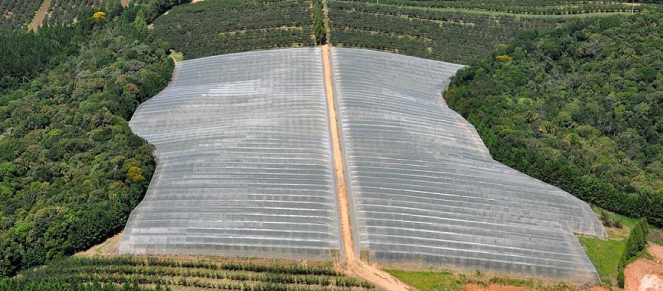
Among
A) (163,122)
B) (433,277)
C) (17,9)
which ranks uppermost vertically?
(17,9)

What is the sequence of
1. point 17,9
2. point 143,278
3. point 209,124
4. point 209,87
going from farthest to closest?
point 17,9 < point 209,87 < point 209,124 < point 143,278

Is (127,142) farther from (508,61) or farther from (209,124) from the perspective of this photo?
(508,61)

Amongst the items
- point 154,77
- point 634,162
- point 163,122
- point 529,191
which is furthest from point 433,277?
point 154,77

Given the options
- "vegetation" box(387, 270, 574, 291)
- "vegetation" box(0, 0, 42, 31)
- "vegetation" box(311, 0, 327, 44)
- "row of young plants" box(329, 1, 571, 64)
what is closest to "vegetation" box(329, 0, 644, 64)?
"row of young plants" box(329, 1, 571, 64)

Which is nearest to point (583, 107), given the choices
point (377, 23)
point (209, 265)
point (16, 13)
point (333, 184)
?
point (333, 184)

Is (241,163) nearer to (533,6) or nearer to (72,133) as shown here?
(72,133)

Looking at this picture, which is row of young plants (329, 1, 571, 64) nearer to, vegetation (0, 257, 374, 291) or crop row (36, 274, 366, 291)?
vegetation (0, 257, 374, 291)
